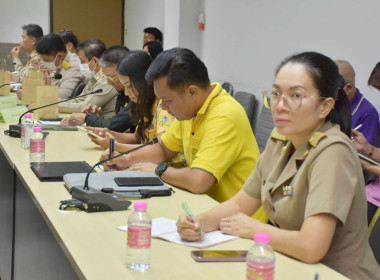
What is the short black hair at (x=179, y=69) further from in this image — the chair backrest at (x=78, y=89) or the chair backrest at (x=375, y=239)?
the chair backrest at (x=78, y=89)

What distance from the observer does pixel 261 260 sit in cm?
113

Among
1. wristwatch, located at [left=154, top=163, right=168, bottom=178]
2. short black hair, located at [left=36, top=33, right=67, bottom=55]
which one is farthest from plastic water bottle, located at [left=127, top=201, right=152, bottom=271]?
short black hair, located at [left=36, top=33, right=67, bottom=55]

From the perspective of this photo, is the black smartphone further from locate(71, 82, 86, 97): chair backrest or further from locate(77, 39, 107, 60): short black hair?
locate(71, 82, 86, 97): chair backrest

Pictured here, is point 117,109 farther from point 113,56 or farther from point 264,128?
point 264,128

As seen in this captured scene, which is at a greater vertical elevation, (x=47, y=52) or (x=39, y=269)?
(x=47, y=52)

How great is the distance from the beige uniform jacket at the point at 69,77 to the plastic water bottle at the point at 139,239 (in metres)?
3.63

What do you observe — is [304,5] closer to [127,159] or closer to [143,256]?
[127,159]

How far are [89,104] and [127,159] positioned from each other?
1.50 m

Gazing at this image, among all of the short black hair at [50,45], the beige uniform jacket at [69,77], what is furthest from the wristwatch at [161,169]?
the short black hair at [50,45]

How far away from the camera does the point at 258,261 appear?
3.69ft

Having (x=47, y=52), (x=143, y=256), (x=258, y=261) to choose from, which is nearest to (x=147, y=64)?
(x=143, y=256)

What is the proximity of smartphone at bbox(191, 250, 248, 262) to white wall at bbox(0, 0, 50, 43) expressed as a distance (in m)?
7.18

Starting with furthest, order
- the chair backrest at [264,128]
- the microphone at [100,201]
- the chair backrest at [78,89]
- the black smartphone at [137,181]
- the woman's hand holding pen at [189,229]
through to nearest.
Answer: the chair backrest at [78,89] → the chair backrest at [264,128] → the black smartphone at [137,181] → the microphone at [100,201] → the woman's hand holding pen at [189,229]

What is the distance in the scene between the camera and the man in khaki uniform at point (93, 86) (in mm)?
3928
